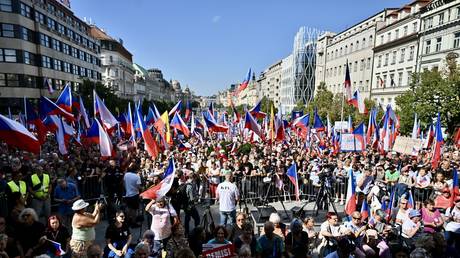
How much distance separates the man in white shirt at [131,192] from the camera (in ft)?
23.6

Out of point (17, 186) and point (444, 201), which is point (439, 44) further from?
point (17, 186)

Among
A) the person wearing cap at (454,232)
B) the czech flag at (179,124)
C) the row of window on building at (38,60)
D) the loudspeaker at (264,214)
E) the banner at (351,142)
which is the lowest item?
the loudspeaker at (264,214)

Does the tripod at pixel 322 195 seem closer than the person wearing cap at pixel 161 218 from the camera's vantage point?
No

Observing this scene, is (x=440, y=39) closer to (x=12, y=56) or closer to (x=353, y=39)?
(x=353, y=39)

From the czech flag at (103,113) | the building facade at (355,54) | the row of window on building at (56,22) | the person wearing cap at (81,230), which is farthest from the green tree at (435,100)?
the row of window on building at (56,22)

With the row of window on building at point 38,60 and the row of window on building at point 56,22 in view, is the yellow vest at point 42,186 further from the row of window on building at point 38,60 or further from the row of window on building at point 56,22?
the row of window on building at point 56,22

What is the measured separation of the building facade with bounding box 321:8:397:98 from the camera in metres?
45.1

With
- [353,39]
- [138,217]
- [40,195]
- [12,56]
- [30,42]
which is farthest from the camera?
[353,39]

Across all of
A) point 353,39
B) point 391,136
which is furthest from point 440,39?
point 391,136

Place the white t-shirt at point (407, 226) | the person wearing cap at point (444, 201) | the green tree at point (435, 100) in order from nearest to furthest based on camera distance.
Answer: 1. the white t-shirt at point (407, 226)
2. the person wearing cap at point (444, 201)
3. the green tree at point (435, 100)

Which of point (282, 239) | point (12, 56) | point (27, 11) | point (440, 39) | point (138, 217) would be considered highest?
point (27, 11)

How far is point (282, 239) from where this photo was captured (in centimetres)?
505

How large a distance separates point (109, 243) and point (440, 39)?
3815cm

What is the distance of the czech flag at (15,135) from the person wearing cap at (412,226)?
8159 millimetres
